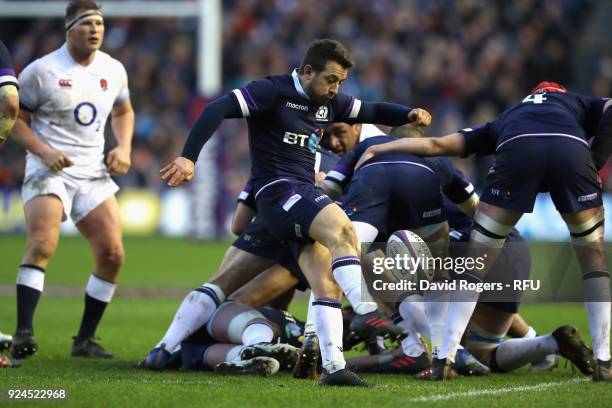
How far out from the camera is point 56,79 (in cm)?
837

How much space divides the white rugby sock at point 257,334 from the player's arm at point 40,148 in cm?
207

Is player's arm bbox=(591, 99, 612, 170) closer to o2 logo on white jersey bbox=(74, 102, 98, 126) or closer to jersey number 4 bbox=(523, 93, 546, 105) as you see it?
jersey number 4 bbox=(523, 93, 546, 105)

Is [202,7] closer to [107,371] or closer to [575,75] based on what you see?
[575,75]

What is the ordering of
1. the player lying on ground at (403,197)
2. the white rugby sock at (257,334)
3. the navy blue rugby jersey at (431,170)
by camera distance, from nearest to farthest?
the white rugby sock at (257,334) < the player lying on ground at (403,197) < the navy blue rugby jersey at (431,170)

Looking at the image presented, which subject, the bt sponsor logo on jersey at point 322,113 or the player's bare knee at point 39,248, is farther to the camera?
the player's bare knee at point 39,248

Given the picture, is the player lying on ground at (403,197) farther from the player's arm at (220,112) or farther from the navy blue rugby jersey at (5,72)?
the navy blue rugby jersey at (5,72)

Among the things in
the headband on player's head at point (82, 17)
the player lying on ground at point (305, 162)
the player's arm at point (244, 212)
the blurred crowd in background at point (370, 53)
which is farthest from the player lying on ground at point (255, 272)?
the blurred crowd in background at point (370, 53)

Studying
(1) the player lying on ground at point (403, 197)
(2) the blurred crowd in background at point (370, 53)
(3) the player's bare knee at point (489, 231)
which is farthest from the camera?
(2) the blurred crowd in background at point (370, 53)

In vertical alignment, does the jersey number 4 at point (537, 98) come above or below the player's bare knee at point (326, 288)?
above

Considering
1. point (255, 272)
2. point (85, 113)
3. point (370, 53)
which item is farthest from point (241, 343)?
point (370, 53)

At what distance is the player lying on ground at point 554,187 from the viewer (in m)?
6.66

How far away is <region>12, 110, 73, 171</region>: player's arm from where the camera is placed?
808 cm

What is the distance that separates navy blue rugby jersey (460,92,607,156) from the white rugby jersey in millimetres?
3137

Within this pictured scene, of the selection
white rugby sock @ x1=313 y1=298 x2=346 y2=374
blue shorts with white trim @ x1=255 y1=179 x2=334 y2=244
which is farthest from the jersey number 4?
white rugby sock @ x1=313 y1=298 x2=346 y2=374
